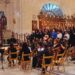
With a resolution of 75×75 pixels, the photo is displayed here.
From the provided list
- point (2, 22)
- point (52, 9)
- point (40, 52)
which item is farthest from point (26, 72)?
point (52, 9)

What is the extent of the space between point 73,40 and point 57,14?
8293 millimetres

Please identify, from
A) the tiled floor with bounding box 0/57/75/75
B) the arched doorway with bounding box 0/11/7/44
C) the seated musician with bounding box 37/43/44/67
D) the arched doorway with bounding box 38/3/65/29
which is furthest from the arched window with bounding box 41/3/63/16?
the seated musician with bounding box 37/43/44/67

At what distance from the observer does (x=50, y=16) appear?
27.2 m

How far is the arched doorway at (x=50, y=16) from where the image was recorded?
26.9m

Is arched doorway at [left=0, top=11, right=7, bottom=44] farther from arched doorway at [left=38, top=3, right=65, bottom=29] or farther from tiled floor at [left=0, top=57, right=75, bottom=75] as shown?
tiled floor at [left=0, top=57, right=75, bottom=75]

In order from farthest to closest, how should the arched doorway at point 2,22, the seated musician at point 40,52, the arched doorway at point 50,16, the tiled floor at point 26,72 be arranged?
1. the arched doorway at point 50,16
2. the arched doorway at point 2,22
3. the tiled floor at point 26,72
4. the seated musician at point 40,52

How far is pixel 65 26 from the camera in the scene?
2717cm

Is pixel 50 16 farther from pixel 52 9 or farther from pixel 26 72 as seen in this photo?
pixel 26 72

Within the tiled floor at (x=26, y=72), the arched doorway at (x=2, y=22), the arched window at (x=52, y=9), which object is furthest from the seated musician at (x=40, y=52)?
the arched window at (x=52, y=9)

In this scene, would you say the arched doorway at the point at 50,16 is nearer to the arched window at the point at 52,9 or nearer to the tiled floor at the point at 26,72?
the arched window at the point at 52,9

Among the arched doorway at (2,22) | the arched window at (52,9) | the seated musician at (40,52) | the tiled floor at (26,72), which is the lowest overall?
the tiled floor at (26,72)

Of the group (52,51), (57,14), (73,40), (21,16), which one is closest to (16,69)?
(52,51)

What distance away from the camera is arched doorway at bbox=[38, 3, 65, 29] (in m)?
26.9

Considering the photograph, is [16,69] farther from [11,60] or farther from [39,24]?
[39,24]
